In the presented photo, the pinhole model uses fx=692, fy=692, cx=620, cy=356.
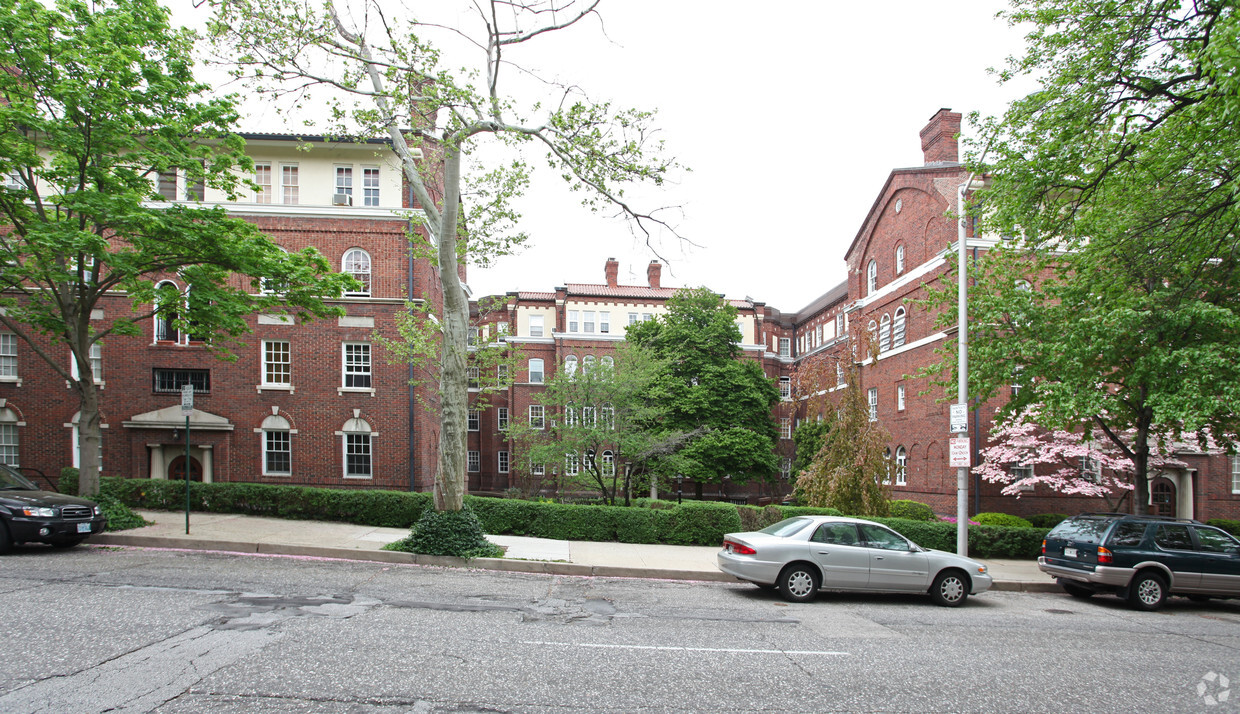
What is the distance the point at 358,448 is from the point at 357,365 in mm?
2912

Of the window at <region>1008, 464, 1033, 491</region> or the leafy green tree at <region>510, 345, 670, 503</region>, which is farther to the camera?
the window at <region>1008, 464, 1033, 491</region>

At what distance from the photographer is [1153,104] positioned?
1260 cm

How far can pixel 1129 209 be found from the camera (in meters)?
13.3

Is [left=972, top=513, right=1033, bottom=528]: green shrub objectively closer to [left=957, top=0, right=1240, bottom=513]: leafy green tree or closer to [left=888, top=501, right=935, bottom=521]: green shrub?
[left=888, top=501, right=935, bottom=521]: green shrub

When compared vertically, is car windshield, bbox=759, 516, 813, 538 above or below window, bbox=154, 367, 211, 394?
below

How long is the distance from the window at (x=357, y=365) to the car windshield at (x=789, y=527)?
1701 cm

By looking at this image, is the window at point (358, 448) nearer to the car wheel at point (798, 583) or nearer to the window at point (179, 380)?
the window at point (179, 380)

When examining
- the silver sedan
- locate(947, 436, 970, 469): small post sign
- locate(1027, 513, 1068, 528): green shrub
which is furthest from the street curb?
locate(1027, 513, 1068, 528): green shrub

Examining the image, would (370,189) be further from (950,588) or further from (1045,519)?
(1045,519)

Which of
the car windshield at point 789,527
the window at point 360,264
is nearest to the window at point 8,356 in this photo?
the window at point 360,264

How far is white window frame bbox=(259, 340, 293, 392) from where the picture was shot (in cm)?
2405

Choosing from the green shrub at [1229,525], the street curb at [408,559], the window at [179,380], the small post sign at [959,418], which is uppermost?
the window at [179,380]

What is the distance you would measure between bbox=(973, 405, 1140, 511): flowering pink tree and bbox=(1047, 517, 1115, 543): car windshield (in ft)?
30.4

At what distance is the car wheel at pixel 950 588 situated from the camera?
11500mm
